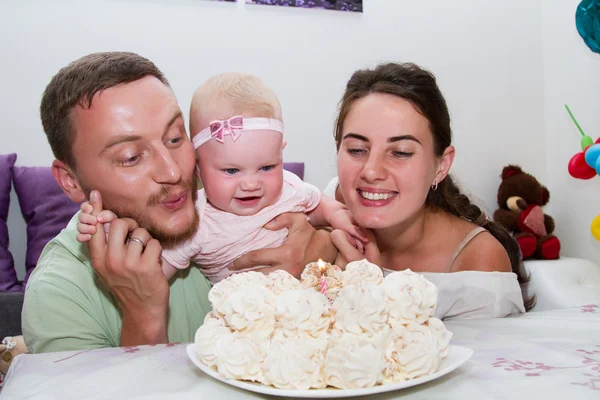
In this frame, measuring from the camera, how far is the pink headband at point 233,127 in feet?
4.91

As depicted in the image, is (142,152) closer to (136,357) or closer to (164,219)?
(164,219)

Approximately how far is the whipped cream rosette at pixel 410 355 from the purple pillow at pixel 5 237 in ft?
7.61

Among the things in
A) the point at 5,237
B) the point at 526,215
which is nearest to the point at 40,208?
the point at 5,237

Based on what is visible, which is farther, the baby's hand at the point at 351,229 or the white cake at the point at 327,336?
the baby's hand at the point at 351,229

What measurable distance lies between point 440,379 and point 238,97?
95cm

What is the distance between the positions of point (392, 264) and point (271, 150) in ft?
2.11

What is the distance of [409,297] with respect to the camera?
34.4 inches

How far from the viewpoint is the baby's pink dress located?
1.55 m

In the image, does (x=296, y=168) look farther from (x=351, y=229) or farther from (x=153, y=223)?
(x=153, y=223)

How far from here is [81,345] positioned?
136 centimetres

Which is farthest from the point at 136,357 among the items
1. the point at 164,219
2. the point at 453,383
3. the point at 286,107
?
the point at 286,107

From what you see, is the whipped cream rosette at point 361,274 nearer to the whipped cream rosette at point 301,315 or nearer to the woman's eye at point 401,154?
the whipped cream rosette at point 301,315

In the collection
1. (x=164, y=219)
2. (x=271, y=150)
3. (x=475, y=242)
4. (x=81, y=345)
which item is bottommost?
(x=81, y=345)

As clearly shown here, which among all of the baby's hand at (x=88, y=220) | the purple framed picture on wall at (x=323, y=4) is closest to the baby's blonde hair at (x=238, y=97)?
the baby's hand at (x=88, y=220)
